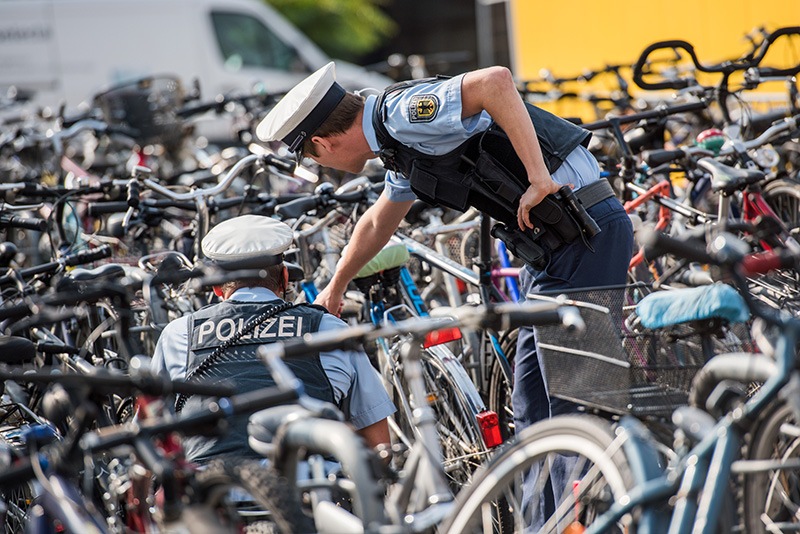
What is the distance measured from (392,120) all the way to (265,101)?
559 cm

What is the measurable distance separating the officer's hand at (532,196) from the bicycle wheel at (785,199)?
2.39 metres

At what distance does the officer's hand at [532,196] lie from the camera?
3.39 m

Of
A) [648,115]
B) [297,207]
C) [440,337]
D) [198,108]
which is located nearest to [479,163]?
[440,337]

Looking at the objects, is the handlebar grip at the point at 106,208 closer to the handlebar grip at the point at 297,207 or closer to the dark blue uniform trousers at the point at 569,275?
the handlebar grip at the point at 297,207

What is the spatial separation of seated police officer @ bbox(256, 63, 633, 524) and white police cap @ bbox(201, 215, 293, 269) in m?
0.30

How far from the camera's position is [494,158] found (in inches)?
138

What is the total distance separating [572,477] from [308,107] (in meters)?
1.62

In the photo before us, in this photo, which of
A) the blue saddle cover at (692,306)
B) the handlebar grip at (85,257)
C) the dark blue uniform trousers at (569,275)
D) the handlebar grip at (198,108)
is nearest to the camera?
the blue saddle cover at (692,306)

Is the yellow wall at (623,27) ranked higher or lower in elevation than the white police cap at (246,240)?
higher

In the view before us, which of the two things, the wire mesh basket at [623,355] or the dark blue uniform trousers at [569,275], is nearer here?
the wire mesh basket at [623,355]

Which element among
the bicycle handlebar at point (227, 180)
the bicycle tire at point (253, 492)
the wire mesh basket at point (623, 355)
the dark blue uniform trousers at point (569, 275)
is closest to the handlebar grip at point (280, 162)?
the bicycle handlebar at point (227, 180)

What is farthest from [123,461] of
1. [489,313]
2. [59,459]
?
[489,313]

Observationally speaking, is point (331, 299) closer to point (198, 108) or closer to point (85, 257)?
point (85, 257)

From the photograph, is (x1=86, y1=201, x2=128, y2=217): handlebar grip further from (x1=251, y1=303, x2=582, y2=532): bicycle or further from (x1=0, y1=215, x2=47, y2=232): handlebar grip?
(x1=251, y1=303, x2=582, y2=532): bicycle
